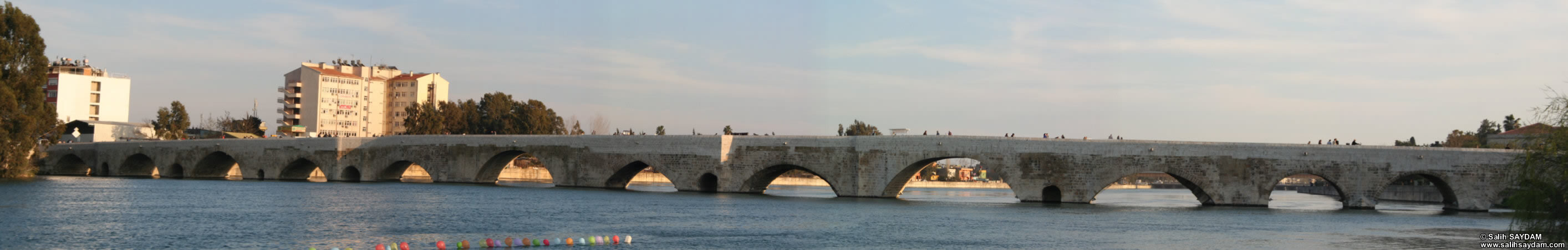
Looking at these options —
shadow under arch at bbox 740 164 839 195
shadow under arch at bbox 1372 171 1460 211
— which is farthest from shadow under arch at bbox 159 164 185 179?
shadow under arch at bbox 1372 171 1460 211

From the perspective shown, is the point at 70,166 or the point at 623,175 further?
the point at 70,166

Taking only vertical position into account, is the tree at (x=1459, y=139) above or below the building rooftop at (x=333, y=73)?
below

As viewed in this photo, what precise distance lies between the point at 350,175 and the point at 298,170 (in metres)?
6.65

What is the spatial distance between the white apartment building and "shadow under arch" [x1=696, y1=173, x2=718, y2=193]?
267 feet

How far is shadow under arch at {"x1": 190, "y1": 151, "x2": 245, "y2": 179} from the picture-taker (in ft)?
240

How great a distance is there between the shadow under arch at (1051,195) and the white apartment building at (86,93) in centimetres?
9818

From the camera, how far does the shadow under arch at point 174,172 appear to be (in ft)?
243

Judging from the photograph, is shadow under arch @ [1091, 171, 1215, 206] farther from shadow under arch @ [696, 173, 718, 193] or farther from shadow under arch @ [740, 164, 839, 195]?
shadow under arch @ [696, 173, 718, 193]

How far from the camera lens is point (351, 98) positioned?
124062 mm

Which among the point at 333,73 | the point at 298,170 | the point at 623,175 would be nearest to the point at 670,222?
the point at 623,175

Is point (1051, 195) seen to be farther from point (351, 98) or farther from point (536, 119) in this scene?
point (351, 98)

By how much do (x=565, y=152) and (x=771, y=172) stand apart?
37.6 feet

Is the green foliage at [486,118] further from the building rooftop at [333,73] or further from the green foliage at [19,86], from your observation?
the green foliage at [19,86]

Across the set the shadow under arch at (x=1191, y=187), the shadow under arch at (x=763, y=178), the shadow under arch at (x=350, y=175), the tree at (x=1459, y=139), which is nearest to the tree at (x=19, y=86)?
the shadow under arch at (x=350, y=175)
